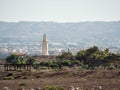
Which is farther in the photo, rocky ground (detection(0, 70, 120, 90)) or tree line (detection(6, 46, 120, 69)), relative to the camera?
tree line (detection(6, 46, 120, 69))

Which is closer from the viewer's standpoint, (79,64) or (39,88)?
(39,88)

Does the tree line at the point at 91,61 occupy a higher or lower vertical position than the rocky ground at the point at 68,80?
higher

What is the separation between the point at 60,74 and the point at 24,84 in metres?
13.3

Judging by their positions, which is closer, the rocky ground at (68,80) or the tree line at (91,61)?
the rocky ground at (68,80)

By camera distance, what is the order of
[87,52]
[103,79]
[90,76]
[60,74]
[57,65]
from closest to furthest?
[103,79]
[90,76]
[60,74]
[57,65]
[87,52]

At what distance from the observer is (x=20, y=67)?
8131 cm

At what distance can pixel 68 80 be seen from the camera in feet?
173

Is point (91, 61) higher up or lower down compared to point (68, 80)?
higher up

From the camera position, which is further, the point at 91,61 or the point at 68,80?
the point at 91,61

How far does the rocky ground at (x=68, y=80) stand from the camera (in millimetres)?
45406

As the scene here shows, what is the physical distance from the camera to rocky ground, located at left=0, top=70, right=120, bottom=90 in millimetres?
45406

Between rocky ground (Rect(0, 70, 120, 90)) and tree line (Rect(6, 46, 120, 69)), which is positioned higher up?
tree line (Rect(6, 46, 120, 69))

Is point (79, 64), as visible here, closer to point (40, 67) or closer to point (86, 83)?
point (40, 67)

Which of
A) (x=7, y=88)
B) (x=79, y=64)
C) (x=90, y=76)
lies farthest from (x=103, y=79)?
(x=79, y=64)
